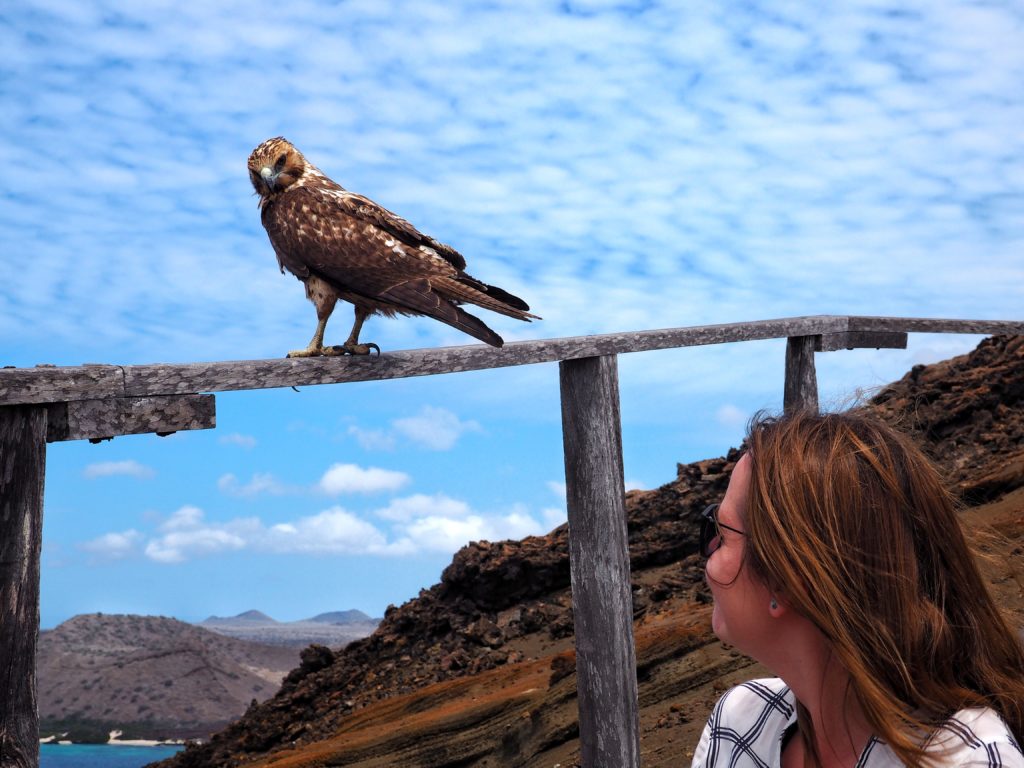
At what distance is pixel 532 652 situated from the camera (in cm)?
855

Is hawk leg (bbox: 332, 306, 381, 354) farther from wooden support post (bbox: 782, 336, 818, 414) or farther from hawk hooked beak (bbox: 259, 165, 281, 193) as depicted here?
→ wooden support post (bbox: 782, 336, 818, 414)

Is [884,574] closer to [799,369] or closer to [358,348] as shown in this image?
[358,348]

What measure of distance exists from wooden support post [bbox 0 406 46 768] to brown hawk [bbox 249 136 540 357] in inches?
59.2

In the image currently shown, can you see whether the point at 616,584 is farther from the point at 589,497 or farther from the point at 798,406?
the point at 798,406

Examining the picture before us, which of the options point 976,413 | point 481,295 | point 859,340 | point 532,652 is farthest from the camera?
point 976,413

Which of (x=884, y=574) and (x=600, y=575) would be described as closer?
(x=884, y=574)

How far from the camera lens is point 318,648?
10.3 meters

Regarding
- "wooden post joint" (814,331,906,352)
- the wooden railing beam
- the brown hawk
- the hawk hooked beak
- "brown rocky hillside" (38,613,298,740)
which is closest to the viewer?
the wooden railing beam

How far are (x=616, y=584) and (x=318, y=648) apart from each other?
6.12 m

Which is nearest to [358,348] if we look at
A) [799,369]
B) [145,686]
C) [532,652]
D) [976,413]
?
[799,369]

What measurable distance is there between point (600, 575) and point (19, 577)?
274cm

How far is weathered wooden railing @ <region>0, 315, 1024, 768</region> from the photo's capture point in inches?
128

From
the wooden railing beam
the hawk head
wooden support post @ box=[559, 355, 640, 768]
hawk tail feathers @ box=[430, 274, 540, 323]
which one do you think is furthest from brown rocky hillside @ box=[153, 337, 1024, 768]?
the hawk head

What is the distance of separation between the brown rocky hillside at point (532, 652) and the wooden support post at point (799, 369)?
25.4 inches
